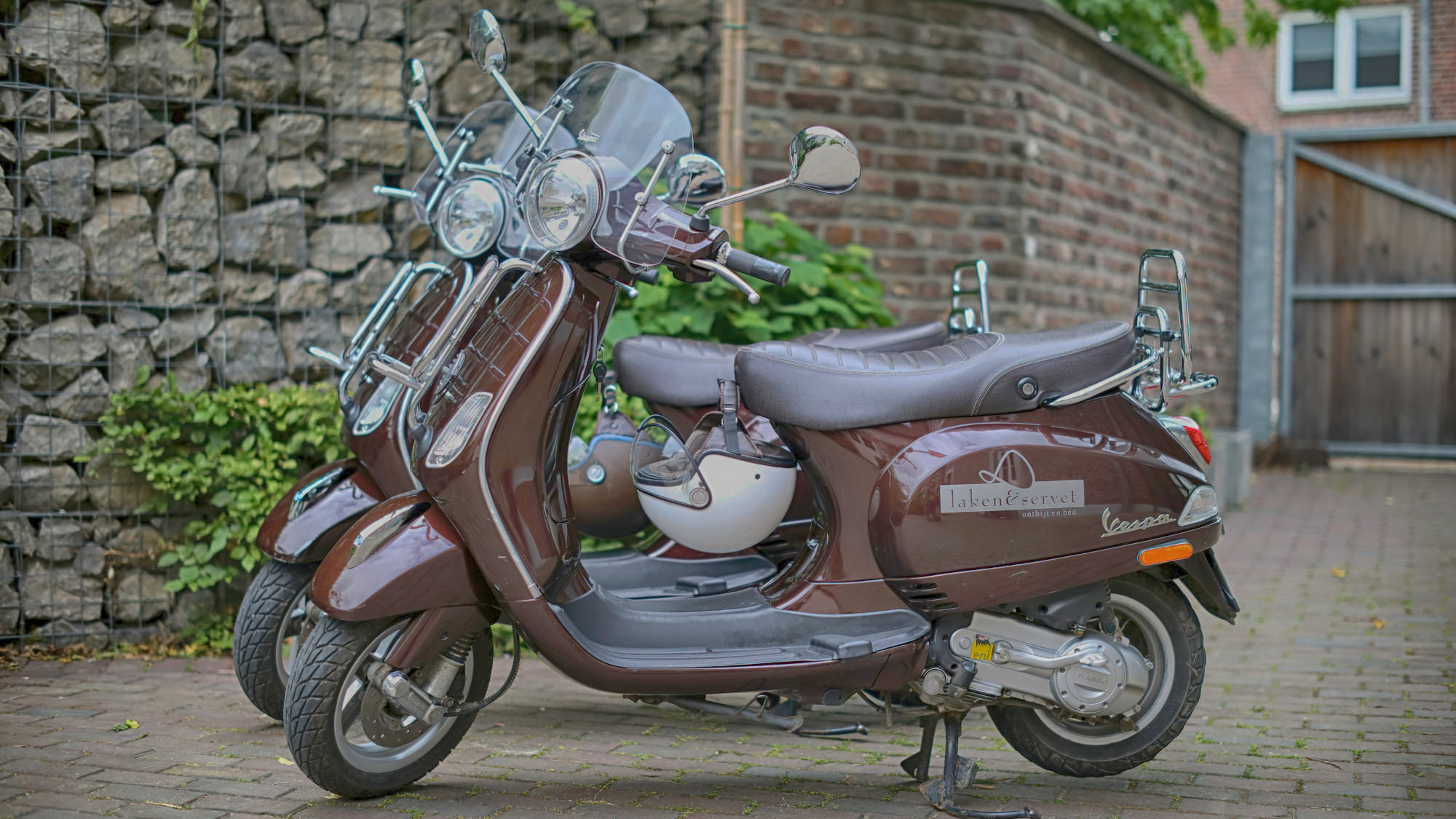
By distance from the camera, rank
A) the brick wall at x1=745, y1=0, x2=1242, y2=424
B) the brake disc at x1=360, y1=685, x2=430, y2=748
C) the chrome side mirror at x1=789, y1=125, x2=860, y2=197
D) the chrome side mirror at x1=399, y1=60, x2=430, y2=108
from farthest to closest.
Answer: the brick wall at x1=745, y1=0, x2=1242, y2=424
the chrome side mirror at x1=399, y1=60, x2=430, y2=108
the brake disc at x1=360, y1=685, x2=430, y2=748
the chrome side mirror at x1=789, y1=125, x2=860, y2=197

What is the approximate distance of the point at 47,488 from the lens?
4609mm

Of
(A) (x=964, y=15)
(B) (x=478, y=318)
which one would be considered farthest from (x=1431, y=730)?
(A) (x=964, y=15)

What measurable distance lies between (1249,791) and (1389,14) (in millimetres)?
18397

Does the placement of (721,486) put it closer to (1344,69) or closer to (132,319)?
(132,319)

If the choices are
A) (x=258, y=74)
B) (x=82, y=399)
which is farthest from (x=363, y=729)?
(x=258, y=74)

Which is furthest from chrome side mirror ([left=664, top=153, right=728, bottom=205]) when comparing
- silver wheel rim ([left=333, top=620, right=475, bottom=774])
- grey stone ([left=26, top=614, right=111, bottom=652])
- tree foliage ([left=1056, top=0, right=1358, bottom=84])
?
tree foliage ([left=1056, top=0, right=1358, bottom=84])

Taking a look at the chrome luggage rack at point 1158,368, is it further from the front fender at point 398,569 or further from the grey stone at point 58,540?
the grey stone at point 58,540

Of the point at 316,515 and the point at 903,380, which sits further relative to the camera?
the point at 316,515

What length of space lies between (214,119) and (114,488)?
142cm

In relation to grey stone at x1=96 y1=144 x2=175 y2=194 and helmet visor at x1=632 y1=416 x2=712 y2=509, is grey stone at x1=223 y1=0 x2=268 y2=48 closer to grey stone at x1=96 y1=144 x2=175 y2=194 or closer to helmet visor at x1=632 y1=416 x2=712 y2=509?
grey stone at x1=96 y1=144 x2=175 y2=194

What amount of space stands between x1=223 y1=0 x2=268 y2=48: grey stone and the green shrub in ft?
4.46

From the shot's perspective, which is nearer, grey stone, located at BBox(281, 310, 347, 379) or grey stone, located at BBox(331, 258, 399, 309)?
grey stone, located at BBox(281, 310, 347, 379)

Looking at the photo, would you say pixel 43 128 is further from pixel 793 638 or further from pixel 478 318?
pixel 793 638

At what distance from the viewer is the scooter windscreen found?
2857 millimetres
